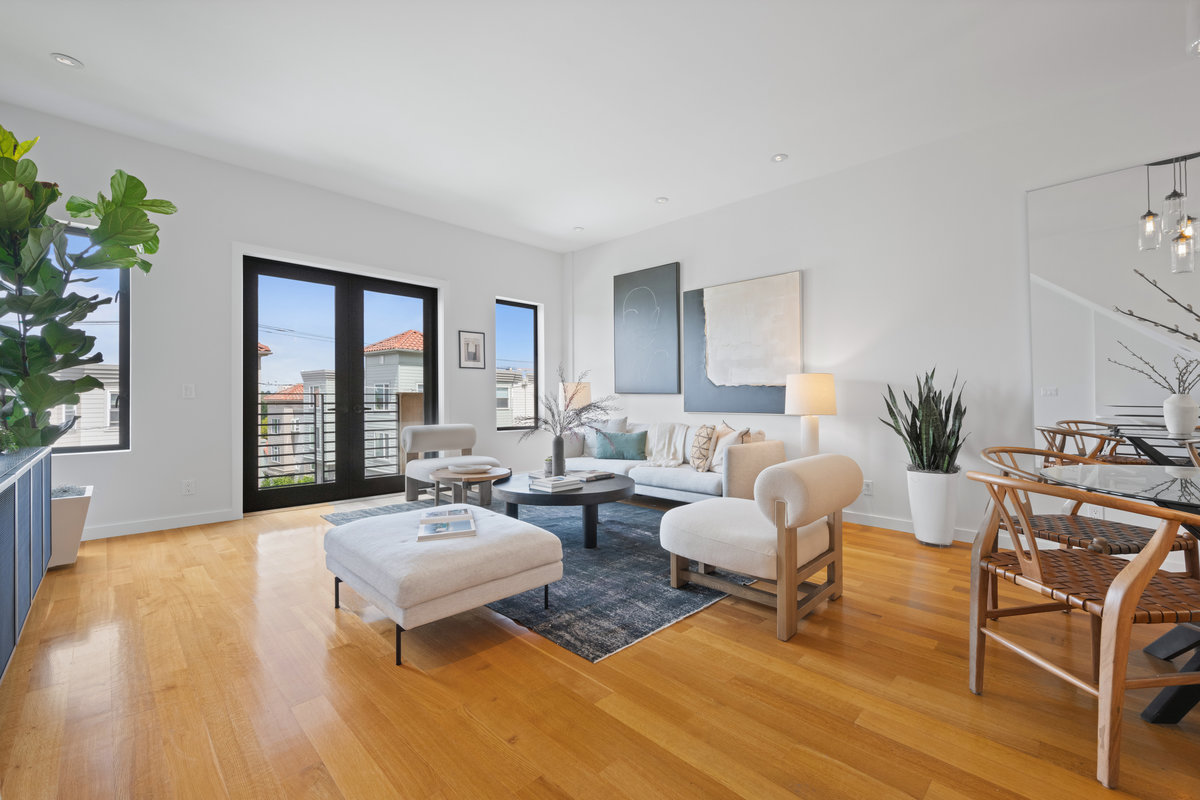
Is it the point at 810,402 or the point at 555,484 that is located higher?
the point at 810,402

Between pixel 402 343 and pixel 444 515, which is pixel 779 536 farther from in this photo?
pixel 402 343

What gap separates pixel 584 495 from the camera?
2986 millimetres

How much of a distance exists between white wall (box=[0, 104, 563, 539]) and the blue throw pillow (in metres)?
2.75

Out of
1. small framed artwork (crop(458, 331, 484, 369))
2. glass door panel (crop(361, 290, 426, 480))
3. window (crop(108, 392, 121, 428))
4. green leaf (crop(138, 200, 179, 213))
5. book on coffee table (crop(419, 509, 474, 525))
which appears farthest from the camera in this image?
small framed artwork (crop(458, 331, 484, 369))

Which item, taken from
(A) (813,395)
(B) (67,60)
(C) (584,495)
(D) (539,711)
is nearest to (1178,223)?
(A) (813,395)

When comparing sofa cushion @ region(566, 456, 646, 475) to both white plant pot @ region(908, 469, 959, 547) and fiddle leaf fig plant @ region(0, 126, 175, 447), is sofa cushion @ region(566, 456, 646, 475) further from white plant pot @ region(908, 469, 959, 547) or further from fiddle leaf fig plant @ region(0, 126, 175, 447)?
fiddle leaf fig plant @ region(0, 126, 175, 447)

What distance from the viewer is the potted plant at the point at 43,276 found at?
7.82 feet

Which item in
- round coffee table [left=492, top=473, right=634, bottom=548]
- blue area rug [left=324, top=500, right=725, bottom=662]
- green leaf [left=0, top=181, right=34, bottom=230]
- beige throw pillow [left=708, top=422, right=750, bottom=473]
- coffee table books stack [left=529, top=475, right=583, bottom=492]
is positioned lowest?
blue area rug [left=324, top=500, right=725, bottom=662]

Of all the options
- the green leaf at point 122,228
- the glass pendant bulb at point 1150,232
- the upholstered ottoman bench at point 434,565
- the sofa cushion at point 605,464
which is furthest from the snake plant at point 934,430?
the green leaf at point 122,228

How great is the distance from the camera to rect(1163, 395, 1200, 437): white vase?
2018mm

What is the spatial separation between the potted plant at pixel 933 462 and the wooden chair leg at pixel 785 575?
1.86 m

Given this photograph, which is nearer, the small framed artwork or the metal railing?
the metal railing

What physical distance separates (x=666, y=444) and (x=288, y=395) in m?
3.40

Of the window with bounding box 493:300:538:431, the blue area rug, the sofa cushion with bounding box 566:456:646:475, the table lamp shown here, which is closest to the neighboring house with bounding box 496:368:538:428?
the window with bounding box 493:300:538:431
